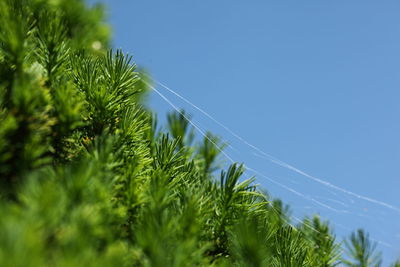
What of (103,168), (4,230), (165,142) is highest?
(165,142)

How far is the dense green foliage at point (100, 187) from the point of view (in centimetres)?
45

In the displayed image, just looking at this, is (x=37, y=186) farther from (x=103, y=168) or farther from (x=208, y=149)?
(x=208, y=149)

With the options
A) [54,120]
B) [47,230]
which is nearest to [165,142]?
[54,120]

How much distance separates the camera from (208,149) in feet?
2.98

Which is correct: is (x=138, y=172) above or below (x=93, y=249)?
above

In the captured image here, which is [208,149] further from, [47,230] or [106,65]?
[47,230]

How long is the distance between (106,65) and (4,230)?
1.27 feet

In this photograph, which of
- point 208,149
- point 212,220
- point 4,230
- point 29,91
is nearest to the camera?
point 4,230

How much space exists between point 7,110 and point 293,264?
0.46 m

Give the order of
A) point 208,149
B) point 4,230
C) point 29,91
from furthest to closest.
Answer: point 208,149
point 29,91
point 4,230

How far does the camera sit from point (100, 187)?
525mm

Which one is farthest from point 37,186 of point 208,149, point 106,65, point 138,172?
point 208,149

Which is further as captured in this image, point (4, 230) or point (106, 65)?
point (106, 65)

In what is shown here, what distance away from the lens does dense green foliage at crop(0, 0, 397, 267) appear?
1.49ft
